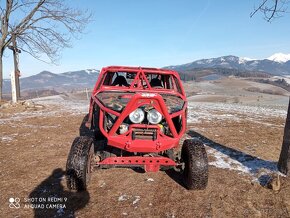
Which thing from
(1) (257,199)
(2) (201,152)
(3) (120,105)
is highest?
(3) (120,105)

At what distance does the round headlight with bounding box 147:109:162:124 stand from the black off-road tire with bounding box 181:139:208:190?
2.28ft

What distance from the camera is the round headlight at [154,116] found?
4.45 metres

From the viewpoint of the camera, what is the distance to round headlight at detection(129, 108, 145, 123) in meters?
4.45

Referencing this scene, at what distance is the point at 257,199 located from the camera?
4188mm

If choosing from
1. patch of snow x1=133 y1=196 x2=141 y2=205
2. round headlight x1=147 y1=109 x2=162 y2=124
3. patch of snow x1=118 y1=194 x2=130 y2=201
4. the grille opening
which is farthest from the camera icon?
round headlight x1=147 y1=109 x2=162 y2=124

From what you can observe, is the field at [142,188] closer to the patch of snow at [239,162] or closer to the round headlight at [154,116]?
the patch of snow at [239,162]

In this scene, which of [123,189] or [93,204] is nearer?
[93,204]

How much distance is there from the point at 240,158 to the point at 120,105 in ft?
10.1

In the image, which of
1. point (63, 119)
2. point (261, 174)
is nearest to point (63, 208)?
point (261, 174)

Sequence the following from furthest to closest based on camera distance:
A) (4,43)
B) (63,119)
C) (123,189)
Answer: (4,43) < (63,119) < (123,189)

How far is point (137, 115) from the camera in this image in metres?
4.46

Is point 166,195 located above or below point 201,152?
below

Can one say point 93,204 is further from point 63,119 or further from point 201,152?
point 63,119

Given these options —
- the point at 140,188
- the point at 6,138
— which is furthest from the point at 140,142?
the point at 6,138
